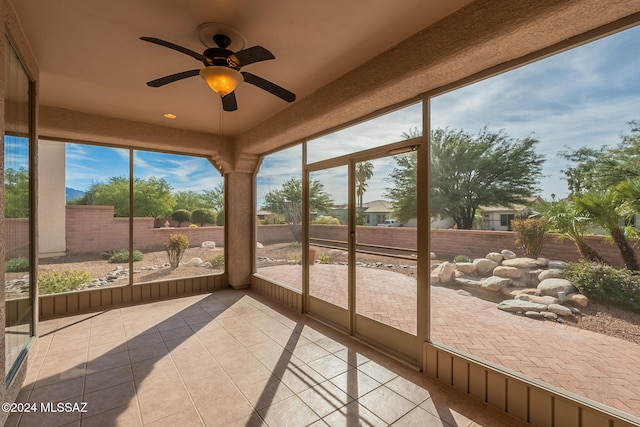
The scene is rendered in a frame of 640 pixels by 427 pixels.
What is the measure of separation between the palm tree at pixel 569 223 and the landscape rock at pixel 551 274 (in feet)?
0.56

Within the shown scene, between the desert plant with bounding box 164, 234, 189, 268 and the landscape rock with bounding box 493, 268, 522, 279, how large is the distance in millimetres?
4617

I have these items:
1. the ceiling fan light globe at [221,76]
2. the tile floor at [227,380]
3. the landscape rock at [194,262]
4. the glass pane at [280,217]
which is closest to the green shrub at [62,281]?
the tile floor at [227,380]

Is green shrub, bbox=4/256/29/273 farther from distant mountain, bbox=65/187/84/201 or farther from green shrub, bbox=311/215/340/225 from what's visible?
green shrub, bbox=311/215/340/225

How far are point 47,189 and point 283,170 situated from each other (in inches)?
124

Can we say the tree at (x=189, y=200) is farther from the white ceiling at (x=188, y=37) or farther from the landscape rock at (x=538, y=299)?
the landscape rock at (x=538, y=299)

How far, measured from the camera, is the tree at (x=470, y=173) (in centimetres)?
202

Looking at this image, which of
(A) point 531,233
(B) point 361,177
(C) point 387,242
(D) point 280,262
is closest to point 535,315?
(A) point 531,233

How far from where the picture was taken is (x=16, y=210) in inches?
88.4

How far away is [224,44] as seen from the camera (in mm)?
2162

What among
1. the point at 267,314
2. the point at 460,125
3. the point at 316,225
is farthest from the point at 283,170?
the point at 460,125

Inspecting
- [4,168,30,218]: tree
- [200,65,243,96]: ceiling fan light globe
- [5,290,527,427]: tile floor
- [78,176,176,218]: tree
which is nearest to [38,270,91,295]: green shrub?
[5,290,527,427]: tile floor

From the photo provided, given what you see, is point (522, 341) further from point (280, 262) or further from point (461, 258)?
point (280, 262)

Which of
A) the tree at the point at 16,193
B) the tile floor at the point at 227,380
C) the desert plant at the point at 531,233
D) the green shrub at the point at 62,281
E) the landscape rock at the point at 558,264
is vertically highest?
the tree at the point at 16,193

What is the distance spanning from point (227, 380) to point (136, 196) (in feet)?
11.5
